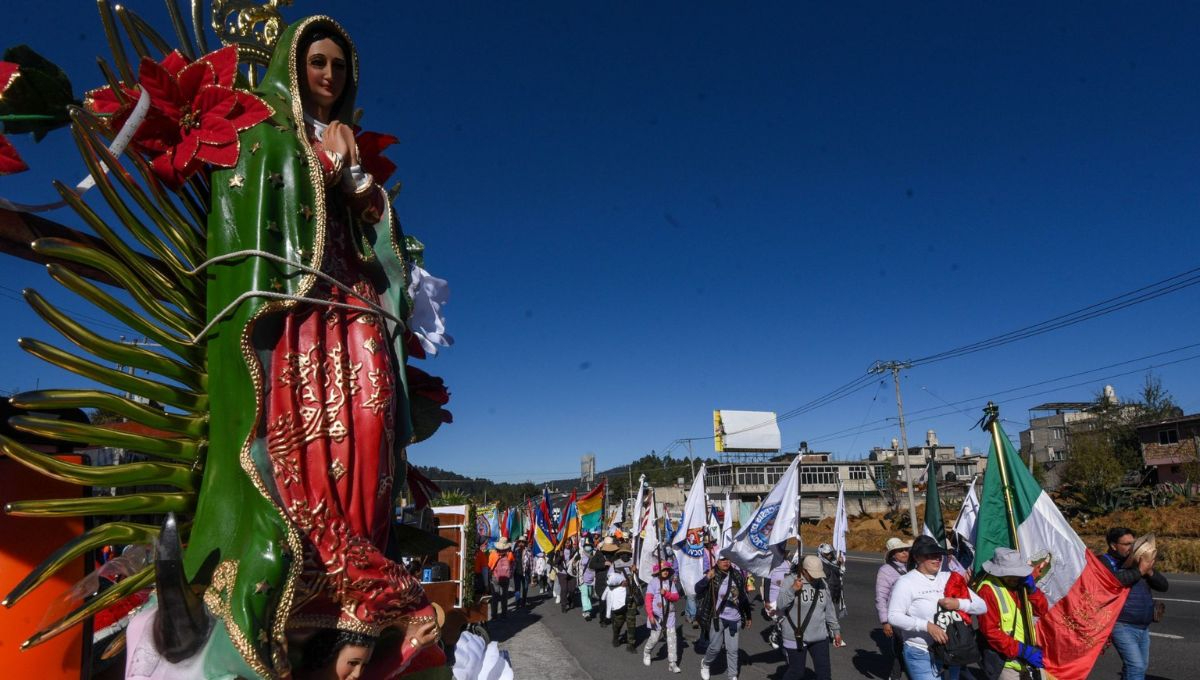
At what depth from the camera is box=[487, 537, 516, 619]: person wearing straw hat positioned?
51.5 ft

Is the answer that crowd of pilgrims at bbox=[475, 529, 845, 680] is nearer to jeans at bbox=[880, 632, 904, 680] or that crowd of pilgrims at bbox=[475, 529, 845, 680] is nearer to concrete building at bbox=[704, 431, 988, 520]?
jeans at bbox=[880, 632, 904, 680]

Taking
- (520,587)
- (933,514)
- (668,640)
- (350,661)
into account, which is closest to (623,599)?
(668,640)

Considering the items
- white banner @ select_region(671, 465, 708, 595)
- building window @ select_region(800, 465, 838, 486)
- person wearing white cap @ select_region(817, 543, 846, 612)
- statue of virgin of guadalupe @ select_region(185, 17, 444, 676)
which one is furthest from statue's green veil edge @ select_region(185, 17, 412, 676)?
building window @ select_region(800, 465, 838, 486)

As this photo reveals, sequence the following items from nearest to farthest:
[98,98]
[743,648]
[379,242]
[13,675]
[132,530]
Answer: [132,530] < [13,675] < [98,98] < [379,242] < [743,648]

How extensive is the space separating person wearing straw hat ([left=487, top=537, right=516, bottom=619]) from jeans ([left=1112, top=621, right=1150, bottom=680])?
11210 mm

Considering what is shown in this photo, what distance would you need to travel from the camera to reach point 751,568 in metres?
8.88

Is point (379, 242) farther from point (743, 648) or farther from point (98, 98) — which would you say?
point (743, 648)

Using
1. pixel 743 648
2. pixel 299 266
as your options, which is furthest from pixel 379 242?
pixel 743 648

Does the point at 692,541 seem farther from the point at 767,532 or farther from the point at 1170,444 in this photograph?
the point at 1170,444

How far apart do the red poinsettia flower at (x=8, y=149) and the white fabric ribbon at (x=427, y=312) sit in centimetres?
130

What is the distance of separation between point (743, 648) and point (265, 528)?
10666 millimetres

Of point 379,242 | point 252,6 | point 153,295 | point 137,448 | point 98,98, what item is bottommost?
point 137,448

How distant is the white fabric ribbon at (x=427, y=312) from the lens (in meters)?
3.05

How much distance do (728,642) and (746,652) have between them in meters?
2.33
